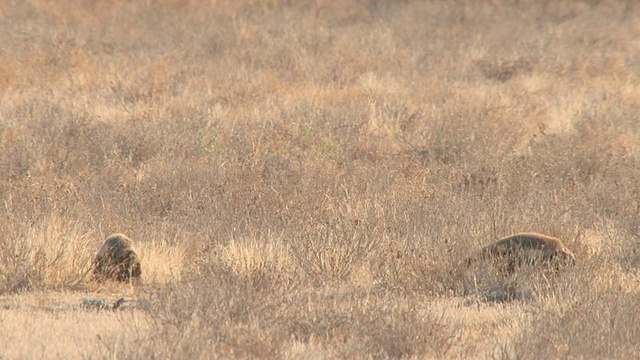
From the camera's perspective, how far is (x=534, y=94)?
1288cm

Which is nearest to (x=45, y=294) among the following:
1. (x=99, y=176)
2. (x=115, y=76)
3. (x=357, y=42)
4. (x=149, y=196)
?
(x=149, y=196)

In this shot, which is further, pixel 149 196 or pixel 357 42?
pixel 357 42

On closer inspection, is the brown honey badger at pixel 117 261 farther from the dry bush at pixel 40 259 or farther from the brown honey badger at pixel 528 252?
the brown honey badger at pixel 528 252

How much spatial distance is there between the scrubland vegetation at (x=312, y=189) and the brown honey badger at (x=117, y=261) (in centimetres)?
9

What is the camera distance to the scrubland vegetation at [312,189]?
4.47m

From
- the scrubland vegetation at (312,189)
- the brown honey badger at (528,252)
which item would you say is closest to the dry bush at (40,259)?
the scrubland vegetation at (312,189)

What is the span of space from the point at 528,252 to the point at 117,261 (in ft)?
8.21

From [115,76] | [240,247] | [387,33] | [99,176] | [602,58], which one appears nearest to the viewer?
[240,247]

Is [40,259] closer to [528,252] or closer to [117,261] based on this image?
[117,261]

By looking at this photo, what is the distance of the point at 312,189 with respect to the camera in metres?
7.82

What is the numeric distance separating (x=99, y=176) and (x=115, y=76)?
15.4 feet

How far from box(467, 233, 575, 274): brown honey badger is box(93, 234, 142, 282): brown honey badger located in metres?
2.06

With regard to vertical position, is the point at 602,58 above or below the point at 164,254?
below

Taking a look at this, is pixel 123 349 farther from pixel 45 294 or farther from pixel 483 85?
pixel 483 85
